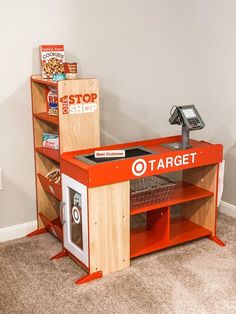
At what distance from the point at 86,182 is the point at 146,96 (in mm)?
1311

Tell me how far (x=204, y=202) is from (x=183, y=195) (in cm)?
21

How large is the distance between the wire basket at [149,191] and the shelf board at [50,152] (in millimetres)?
516

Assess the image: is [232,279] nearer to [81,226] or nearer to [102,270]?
[102,270]

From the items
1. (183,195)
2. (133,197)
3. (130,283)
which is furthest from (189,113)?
(130,283)

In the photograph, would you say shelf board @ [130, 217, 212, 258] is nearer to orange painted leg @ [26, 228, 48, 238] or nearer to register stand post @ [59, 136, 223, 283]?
register stand post @ [59, 136, 223, 283]

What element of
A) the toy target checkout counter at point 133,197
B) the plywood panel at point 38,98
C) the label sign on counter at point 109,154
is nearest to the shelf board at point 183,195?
the toy target checkout counter at point 133,197

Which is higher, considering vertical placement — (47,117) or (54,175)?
(47,117)

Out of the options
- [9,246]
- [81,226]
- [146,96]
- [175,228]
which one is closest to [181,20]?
[146,96]

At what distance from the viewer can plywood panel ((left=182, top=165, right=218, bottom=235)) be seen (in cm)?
309

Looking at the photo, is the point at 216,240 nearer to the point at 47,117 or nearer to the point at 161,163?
the point at 161,163

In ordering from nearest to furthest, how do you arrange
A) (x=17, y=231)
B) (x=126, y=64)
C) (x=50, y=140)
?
(x=50, y=140), (x=17, y=231), (x=126, y=64)

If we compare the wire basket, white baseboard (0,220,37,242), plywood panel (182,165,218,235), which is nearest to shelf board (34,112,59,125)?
the wire basket

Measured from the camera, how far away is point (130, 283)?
263 centimetres

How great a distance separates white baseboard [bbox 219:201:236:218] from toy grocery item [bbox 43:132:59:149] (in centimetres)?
144
